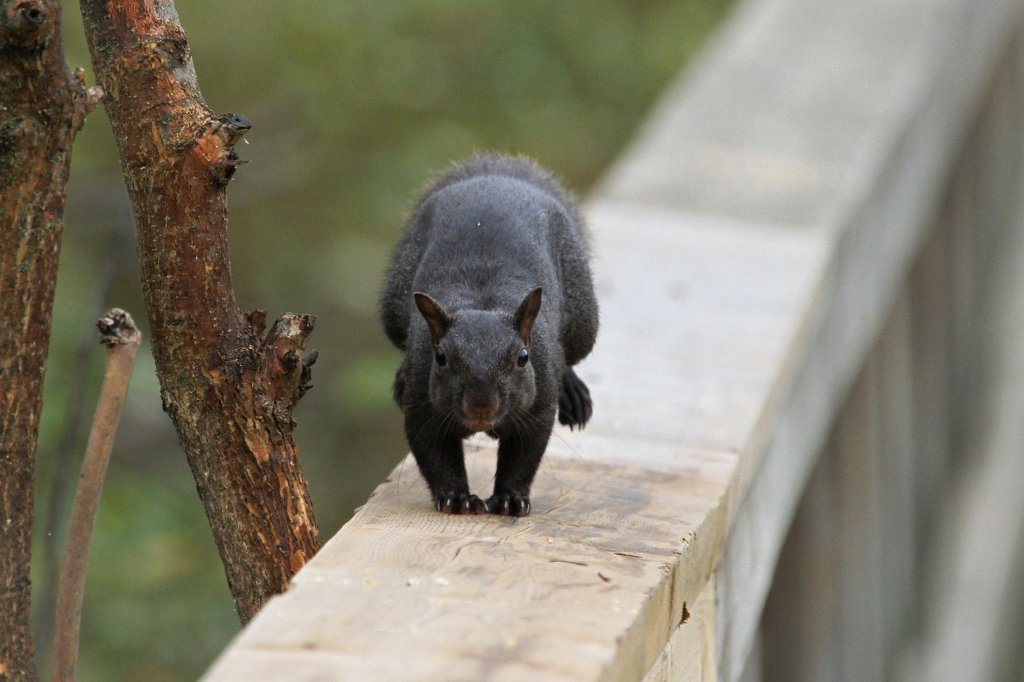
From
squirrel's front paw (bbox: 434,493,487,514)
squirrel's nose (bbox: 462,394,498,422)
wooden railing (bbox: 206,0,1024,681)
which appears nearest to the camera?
wooden railing (bbox: 206,0,1024,681)

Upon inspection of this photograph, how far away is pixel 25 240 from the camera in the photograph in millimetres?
2369

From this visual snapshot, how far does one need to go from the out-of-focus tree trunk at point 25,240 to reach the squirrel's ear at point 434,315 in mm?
1057

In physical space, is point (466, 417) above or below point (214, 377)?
below

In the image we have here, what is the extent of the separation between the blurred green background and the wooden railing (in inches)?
74.2

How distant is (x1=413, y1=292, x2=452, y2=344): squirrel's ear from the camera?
335 centimetres

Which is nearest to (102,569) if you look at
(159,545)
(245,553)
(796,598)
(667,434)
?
(159,545)

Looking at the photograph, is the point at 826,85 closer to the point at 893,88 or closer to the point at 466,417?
the point at 893,88

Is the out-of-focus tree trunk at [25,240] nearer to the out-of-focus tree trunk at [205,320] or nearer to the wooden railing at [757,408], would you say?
the out-of-focus tree trunk at [205,320]

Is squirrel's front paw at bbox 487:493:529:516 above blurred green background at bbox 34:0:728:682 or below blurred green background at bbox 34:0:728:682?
above

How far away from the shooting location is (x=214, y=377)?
2639 mm

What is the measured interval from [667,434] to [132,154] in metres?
1.72

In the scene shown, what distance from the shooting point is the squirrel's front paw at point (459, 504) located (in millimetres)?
3137

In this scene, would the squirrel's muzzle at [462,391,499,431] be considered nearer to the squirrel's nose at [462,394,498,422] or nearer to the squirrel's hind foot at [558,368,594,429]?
the squirrel's nose at [462,394,498,422]

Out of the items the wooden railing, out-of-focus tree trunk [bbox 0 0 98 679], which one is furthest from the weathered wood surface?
out-of-focus tree trunk [bbox 0 0 98 679]
